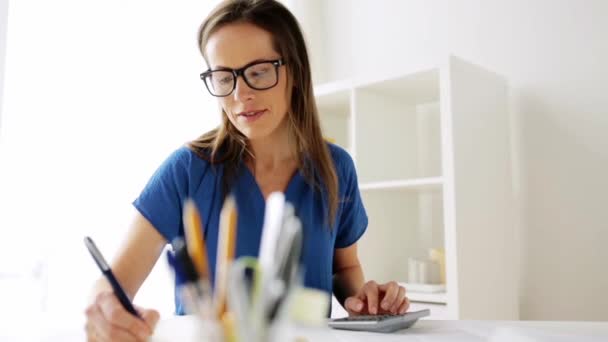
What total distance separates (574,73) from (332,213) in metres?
1.25

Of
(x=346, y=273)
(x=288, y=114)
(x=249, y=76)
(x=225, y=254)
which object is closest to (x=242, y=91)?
(x=249, y=76)

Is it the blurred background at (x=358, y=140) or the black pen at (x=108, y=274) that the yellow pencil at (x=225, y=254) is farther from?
the blurred background at (x=358, y=140)

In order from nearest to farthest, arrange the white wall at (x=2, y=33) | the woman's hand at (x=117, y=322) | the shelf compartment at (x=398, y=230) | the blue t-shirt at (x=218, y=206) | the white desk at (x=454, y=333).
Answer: the woman's hand at (x=117, y=322) → the white desk at (x=454, y=333) → the blue t-shirt at (x=218, y=206) → the white wall at (x=2, y=33) → the shelf compartment at (x=398, y=230)

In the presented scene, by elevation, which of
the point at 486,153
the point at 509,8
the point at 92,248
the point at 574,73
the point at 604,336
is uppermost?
the point at 509,8

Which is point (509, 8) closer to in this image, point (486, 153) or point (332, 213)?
point (486, 153)

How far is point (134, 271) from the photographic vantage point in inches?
41.0

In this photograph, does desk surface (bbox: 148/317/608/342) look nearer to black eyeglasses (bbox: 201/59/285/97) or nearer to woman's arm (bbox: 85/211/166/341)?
woman's arm (bbox: 85/211/166/341)

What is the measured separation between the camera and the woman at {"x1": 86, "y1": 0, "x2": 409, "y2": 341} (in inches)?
42.0

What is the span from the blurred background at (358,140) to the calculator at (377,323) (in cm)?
97

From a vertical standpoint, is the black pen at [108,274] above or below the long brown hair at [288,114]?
below

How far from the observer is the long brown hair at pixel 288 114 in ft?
3.77

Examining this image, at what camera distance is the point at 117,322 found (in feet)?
2.09

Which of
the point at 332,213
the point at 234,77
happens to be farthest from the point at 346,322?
the point at 234,77

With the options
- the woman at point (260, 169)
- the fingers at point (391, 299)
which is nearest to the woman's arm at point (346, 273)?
the woman at point (260, 169)
